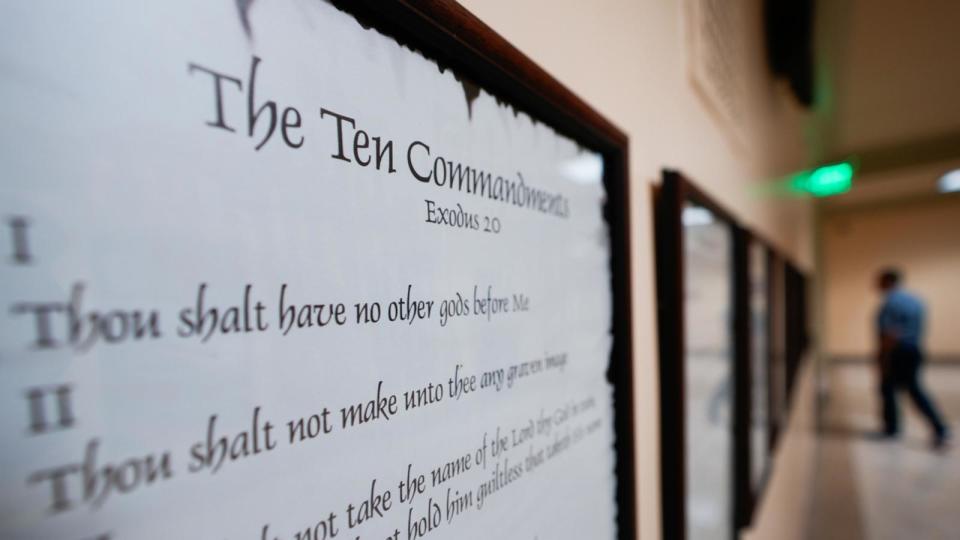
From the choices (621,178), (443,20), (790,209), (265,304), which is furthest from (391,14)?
(790,209)

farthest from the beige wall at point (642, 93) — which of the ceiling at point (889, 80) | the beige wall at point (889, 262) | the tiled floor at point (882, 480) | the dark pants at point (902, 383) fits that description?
the beige wall at point (889, 262)

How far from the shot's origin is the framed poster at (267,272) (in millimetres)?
135

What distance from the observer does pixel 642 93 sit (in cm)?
57

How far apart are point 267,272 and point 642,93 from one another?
0.54 meters

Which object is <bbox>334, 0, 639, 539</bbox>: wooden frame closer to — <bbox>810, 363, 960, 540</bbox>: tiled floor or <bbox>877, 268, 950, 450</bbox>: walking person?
<bbox>810, 363, 960, 540</bbox>: tiled floor

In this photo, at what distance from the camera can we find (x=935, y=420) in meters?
3.42

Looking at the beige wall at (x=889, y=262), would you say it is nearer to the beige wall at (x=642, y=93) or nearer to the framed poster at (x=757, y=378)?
the framed poster at (x=757, y=378)

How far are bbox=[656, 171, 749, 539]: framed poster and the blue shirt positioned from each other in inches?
149

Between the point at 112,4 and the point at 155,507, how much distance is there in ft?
0.56

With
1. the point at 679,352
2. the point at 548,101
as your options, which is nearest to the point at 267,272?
the point at 548,101

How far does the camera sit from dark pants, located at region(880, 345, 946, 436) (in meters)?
3.48

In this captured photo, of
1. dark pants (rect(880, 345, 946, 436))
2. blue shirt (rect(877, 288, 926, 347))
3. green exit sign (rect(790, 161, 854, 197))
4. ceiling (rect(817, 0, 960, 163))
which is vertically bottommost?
dark pants (rect(880, 345, 946, 436))

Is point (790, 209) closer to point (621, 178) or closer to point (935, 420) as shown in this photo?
point (935, 420)

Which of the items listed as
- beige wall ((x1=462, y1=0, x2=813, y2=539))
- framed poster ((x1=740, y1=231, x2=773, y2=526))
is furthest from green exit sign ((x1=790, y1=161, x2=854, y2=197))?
beige wall ((x1=462, y1=0, x2=813, y2=539))
